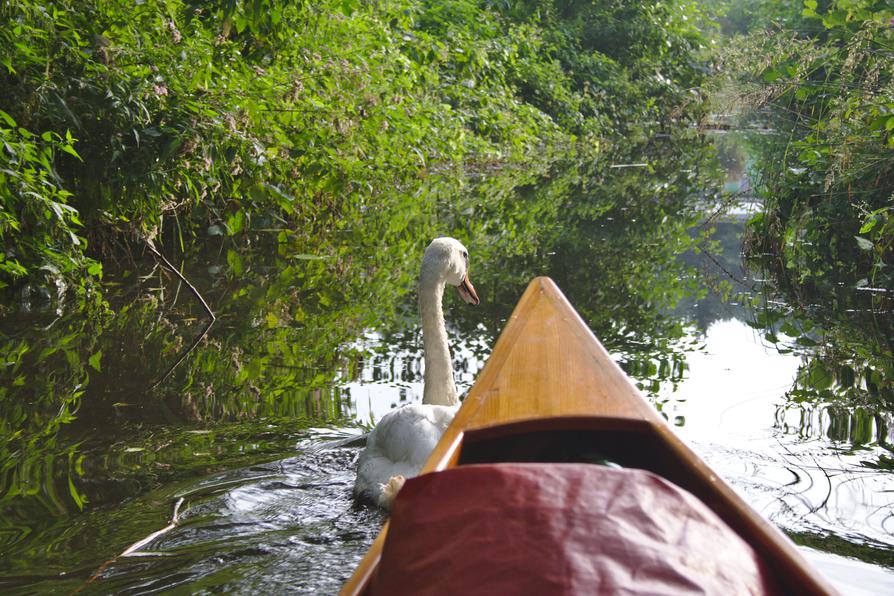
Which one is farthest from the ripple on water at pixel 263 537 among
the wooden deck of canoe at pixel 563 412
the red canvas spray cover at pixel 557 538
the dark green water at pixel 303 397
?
the red canvas spray cover at pixel 557 538

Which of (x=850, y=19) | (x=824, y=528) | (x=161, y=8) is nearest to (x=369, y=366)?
(x=824, y=528)

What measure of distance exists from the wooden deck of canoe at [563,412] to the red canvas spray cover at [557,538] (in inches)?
16.5

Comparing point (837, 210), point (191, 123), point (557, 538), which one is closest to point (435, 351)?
point (557, 538)

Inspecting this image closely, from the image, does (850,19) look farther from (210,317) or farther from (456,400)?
(210,317)

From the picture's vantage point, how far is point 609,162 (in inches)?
623

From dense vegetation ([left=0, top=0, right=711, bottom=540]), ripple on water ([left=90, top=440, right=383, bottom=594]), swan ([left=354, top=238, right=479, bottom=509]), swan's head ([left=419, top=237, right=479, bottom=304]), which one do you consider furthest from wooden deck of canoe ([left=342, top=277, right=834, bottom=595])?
dense vegetation ([left=0, top=0, right=711, bottom=540])

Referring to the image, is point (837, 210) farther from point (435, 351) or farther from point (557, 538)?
point (557, 538)

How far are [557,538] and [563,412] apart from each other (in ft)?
3.37

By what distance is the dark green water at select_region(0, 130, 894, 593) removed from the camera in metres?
3.06

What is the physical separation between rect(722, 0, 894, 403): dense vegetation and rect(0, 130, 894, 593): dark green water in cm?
18

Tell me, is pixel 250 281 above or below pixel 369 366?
above

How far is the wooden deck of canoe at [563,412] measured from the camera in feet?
8.30

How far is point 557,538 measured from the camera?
5.67 ft

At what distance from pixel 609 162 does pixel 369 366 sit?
455 inches
